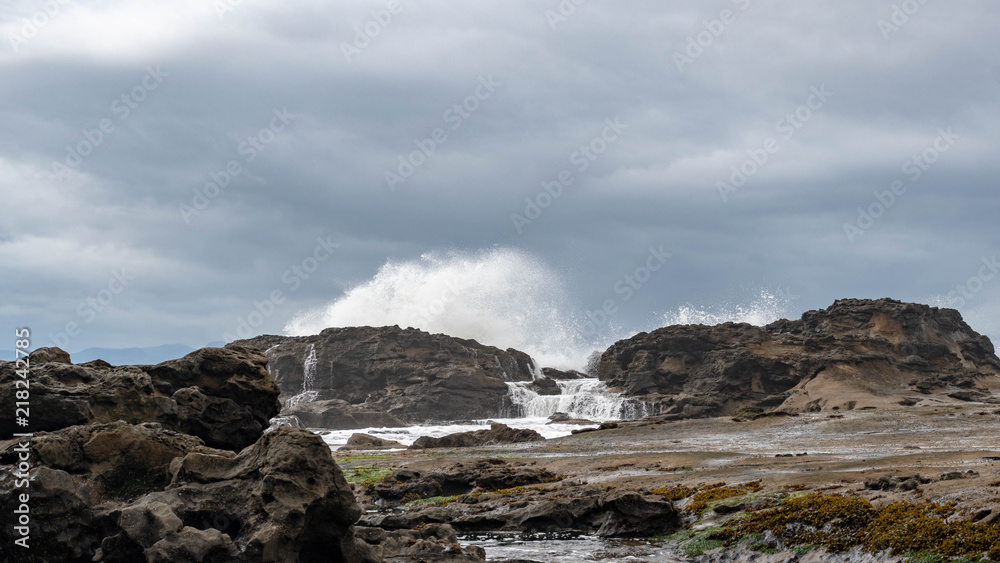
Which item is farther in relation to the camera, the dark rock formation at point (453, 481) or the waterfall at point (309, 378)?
the waterfall at point (309, 378)

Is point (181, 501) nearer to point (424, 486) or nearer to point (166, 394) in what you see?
point (166, 394)

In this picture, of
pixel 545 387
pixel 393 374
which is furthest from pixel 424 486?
pixel 393 374

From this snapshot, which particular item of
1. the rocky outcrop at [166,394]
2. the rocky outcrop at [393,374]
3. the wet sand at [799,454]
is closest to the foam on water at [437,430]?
the rocky outcrop at [393,374]

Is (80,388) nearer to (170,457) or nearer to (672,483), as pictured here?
(170,457)

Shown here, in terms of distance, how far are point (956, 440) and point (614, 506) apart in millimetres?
25611

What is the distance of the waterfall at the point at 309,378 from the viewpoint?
113438 mm

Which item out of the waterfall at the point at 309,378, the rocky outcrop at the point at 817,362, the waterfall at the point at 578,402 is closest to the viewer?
the rocky outcrop at the point at 817,362

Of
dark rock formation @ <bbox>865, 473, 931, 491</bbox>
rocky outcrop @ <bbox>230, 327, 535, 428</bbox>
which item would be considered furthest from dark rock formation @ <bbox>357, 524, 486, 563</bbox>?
rocky outcrop @ <bbox>230, 327, 535, 428</bbox>

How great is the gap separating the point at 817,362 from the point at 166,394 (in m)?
69.9

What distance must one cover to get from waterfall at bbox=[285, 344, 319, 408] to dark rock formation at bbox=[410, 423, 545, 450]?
57375 millimetres

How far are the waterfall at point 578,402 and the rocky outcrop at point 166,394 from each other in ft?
213

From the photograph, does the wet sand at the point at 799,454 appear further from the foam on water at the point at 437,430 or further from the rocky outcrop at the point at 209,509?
the foam on water at the point at 437,430

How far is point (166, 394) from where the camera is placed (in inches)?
959

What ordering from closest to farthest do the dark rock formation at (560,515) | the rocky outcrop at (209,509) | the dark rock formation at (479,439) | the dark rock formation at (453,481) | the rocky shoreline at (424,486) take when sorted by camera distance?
the rocky outcrop at (209,509)
the rocky shoreline at (424,486)
the dark rock formation at (560,515)
the dark rock formation at (453,481)
the dark rock formation at (479,439)
